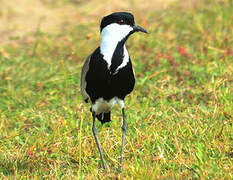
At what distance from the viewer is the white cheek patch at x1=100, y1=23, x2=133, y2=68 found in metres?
3.78

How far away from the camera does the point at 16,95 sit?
621 cm

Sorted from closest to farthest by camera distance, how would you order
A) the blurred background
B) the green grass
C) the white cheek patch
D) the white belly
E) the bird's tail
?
the white cheek patch < the green grass < the white belly < the bird's tail < the blurred background

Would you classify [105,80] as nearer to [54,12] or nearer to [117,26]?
[117,26]

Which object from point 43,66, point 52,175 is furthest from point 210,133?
point 43,66

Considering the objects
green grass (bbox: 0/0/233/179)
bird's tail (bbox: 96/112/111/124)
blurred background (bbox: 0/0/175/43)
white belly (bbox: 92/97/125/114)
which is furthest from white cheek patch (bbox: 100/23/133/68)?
blurred background (bbox: 0/0/175/43)

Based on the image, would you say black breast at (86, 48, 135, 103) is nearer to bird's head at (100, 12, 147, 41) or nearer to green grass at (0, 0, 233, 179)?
bird's head at (100, 12, 147, 41)

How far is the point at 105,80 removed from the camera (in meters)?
3.86

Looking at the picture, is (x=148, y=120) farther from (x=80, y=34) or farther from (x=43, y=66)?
(x=80, y=34)

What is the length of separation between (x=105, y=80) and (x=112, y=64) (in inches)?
6.2

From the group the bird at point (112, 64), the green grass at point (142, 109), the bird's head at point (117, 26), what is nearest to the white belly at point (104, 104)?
the bird at point (112, 64)

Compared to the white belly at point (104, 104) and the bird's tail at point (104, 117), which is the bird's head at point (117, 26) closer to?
the white belly at point (104, 104)

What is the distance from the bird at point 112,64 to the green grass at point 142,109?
353 millimetres

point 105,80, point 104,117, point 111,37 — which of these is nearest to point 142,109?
point 104,117

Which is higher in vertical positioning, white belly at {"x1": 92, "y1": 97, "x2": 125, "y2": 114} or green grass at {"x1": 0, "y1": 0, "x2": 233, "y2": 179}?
white belly at {"x1": 92, "y1": 97, "x2": 125, "y2": 114}
